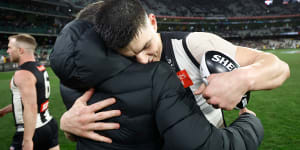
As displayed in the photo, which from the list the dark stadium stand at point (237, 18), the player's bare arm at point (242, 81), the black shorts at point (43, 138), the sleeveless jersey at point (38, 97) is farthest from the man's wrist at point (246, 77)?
the dark stadium stand at point (237, 18)

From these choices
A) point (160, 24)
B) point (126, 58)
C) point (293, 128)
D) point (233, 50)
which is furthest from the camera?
point (160, 24)

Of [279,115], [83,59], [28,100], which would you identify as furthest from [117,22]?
[279,115]

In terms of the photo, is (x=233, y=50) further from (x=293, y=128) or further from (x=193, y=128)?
(x=293, y=128)

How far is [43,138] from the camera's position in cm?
296

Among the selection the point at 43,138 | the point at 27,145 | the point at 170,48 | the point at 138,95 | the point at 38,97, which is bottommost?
the point at 43,138

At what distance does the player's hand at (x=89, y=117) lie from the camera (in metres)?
1.03

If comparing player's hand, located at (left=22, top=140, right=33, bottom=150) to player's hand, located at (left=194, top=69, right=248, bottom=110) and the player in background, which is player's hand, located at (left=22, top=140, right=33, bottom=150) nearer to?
the player in background

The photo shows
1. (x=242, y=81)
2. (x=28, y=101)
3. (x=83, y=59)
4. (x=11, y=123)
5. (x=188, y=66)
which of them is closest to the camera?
(x=83, y=59)

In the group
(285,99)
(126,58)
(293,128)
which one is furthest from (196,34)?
(285,99)

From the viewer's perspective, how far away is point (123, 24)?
95 centimetres

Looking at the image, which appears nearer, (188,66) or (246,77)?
(246,77)

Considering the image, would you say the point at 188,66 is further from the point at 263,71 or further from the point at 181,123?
the point at 181,123

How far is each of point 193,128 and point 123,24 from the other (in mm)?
586

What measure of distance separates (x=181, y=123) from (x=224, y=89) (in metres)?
0.27
